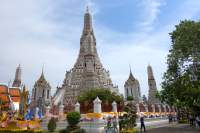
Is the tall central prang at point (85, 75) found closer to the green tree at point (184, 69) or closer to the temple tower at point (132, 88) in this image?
the temple tower at point (132, 88)

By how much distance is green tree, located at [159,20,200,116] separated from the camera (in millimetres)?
22594

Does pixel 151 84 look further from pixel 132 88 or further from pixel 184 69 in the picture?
pixel 184 69

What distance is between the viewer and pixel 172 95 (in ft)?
82.2

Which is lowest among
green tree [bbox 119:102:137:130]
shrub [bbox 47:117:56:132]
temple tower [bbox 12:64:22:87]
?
shrub [bbox 47:117:56:132]

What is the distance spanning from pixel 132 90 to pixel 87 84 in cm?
3053

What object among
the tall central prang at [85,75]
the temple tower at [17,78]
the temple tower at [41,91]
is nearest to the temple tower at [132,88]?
the tall central prang at [85,75]

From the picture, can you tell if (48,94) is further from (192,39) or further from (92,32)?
(192,39)

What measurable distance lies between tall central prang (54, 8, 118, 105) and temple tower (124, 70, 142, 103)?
1166 cm

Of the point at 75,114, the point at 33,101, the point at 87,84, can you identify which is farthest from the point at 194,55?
the point at 33,101

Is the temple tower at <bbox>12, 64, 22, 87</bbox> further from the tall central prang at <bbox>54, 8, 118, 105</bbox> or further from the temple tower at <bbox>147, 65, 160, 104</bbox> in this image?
the temple tower at <bbox>147, 65, 160, 104</bbox>

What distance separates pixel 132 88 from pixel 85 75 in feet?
99.8

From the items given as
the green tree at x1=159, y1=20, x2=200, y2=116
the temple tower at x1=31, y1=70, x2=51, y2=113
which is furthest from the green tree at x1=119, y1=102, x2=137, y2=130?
the temple tower at x1=31, y1=70, x2=51, y2=113

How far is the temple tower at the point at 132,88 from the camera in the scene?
8525cm

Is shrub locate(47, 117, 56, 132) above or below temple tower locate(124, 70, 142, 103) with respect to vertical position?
below
